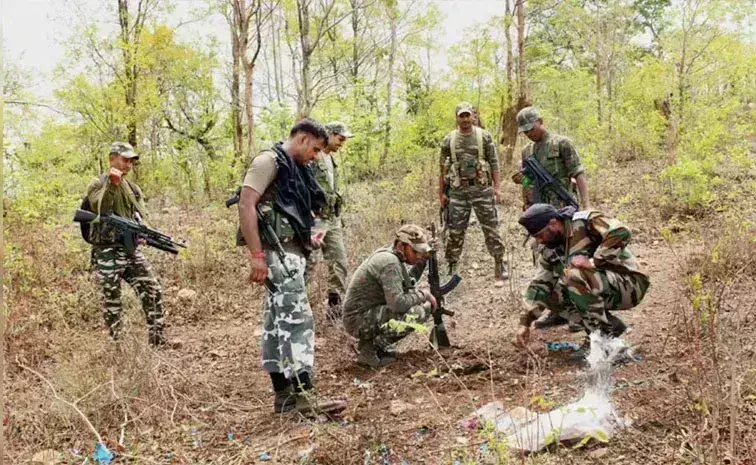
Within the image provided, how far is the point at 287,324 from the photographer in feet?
10.1

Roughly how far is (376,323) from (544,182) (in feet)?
6.43

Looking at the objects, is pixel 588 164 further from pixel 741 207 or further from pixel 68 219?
pixel 68 219

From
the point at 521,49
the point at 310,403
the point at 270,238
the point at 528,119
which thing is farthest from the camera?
the point at 521,49

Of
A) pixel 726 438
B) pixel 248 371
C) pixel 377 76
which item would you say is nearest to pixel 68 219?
pixel 248 371

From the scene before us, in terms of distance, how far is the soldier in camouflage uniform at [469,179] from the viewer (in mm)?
5371

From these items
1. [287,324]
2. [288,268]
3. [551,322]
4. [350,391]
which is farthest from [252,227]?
[551,322]

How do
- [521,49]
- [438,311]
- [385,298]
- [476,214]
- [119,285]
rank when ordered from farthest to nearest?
[521,49]
[476,214]
[119,285]
[438,311]
[385,298]

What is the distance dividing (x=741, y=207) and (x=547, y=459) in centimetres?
632

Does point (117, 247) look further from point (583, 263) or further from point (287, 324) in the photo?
point (583, 263)

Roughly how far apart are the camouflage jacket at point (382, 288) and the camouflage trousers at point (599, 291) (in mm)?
948

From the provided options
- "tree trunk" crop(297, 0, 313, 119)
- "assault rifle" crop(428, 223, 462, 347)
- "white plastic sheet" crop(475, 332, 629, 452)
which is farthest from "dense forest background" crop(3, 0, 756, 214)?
"white plastic sheet" crop(475, 332, 629, 452)

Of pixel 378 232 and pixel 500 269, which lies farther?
pixel 378 232

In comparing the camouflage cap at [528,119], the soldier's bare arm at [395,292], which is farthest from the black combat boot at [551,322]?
the camouflage cap at [528,119]

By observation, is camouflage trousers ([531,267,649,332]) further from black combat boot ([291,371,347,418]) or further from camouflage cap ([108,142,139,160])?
camouflage cap ([108,142,139,160])
